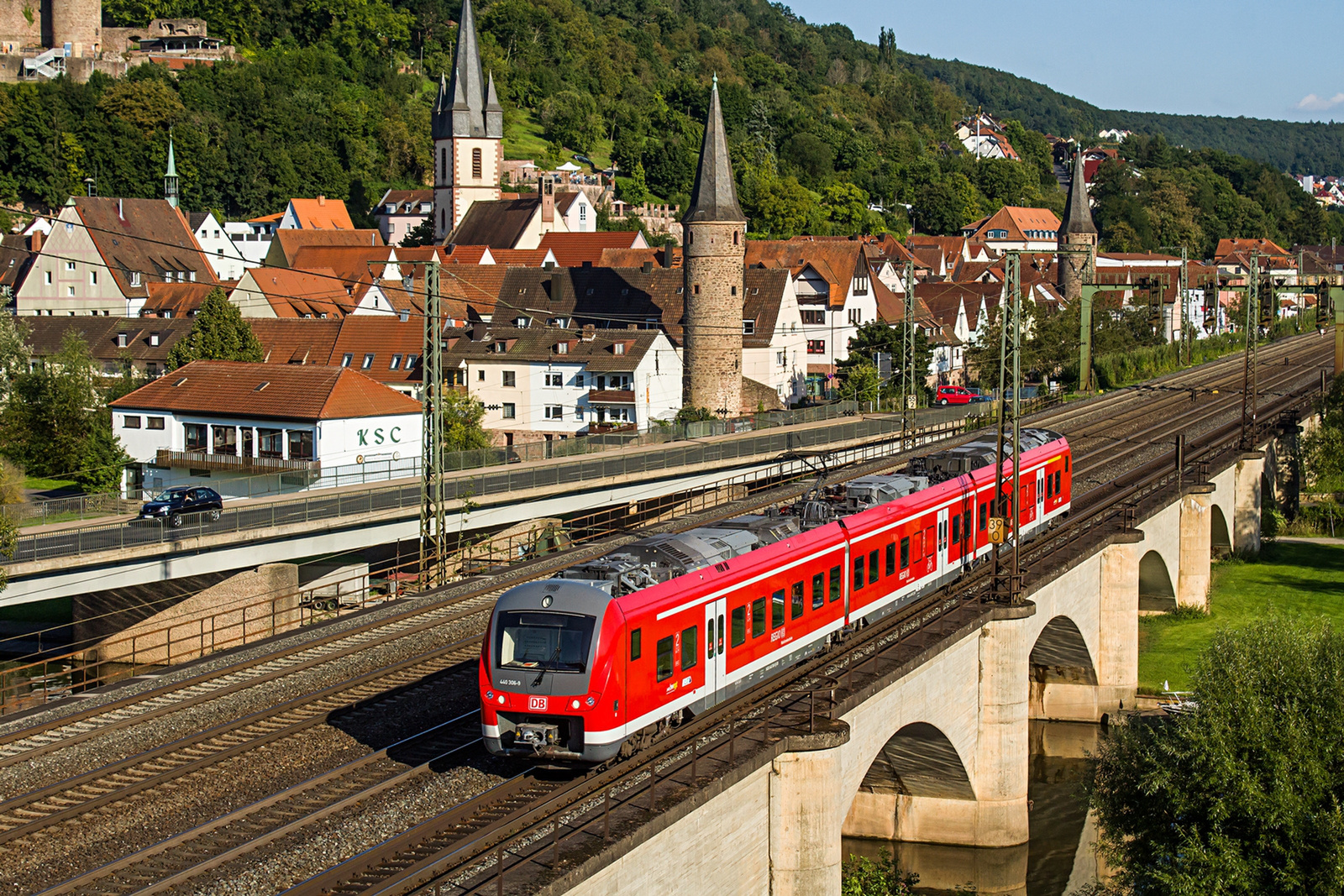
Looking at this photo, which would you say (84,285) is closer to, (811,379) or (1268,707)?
(811,379)

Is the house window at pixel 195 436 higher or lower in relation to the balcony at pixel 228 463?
higher

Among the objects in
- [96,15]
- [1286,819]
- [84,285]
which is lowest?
[1286,819]

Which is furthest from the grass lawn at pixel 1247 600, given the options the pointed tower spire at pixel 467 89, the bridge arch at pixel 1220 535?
the pointed tower spire at pixel 467 89

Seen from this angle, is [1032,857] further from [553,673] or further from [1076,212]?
[1076,212]

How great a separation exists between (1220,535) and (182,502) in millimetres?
37999

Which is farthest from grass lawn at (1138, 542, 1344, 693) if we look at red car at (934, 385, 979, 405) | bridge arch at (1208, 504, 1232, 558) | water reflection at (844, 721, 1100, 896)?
red car at (934, 385, 979, 405)

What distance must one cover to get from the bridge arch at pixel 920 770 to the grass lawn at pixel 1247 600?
1261 cm

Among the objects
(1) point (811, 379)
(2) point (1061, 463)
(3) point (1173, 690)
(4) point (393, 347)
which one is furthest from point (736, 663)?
(1) point (811, 379)

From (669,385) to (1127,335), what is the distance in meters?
38.6

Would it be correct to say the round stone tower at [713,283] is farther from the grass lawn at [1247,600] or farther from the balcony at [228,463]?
the grass lawn at [1247,600]

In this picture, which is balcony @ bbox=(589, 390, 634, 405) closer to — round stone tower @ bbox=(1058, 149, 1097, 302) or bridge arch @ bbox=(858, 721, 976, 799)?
bridge arch @ bbox=(858, 721, 976, 799)

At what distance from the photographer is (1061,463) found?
3938 cm

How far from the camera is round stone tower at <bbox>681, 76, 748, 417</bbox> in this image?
253ft

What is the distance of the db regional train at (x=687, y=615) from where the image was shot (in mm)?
18344
